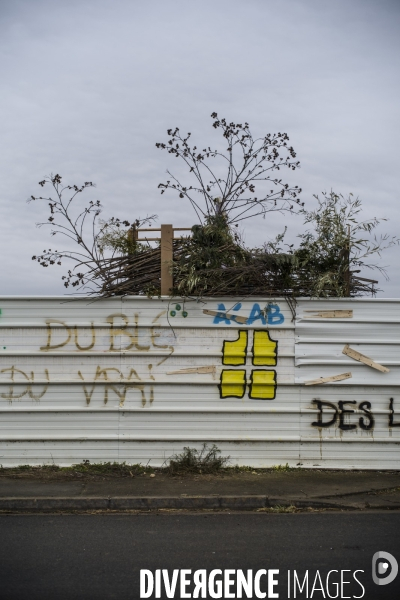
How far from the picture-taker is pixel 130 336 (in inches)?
374

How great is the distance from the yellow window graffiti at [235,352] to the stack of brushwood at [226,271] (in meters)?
0.69

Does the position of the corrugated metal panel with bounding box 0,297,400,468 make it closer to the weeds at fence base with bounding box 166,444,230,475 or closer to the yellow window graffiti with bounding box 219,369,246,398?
the yellow window graffiti with bounding box 219,369,246,398

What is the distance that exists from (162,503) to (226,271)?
3349 millimetres

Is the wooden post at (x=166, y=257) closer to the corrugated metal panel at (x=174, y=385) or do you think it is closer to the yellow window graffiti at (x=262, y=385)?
the corrugated metal panel at (x=174, y=385)

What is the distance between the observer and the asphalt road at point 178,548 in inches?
204

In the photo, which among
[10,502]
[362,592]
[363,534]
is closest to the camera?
[362,592]

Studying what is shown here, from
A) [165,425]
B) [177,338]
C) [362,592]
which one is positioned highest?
[177,338]

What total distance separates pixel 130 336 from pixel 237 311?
5.10 feet

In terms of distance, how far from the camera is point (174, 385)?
31.1 ft

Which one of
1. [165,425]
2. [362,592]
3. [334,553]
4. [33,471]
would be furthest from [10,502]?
[362,592]

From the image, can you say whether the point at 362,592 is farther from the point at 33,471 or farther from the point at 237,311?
the point at 33,471

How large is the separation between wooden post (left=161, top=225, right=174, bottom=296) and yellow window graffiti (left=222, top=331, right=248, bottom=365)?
113cm

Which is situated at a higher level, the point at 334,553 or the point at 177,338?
the point at 177,338

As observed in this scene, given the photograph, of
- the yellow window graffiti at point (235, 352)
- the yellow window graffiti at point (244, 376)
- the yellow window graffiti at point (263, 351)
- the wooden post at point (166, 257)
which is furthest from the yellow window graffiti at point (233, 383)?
the wooden post at point (166, 257)
